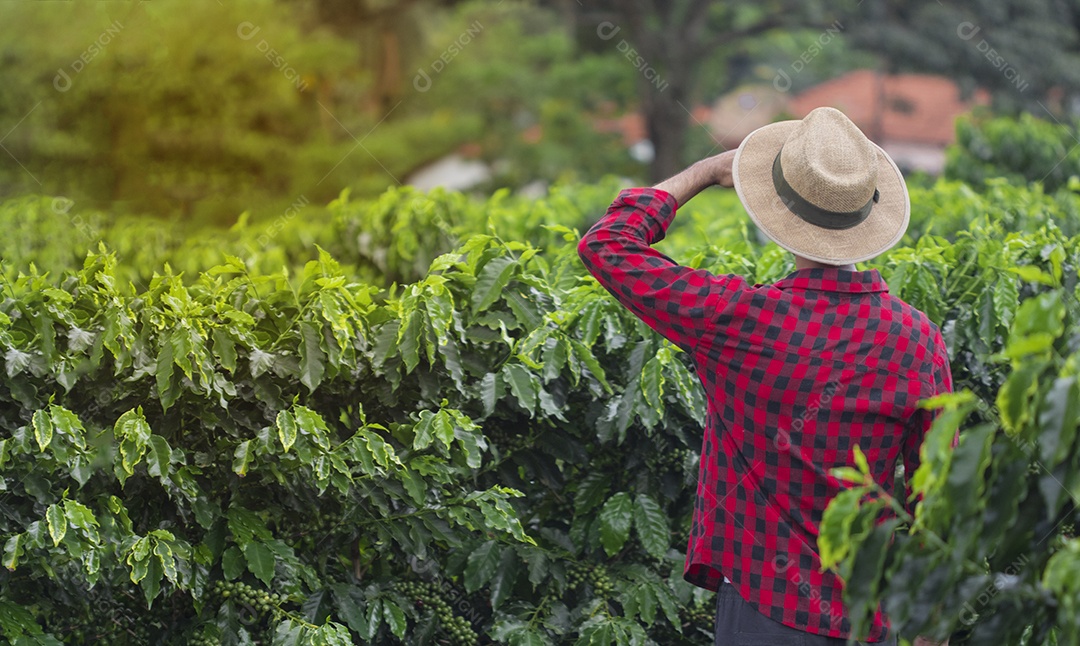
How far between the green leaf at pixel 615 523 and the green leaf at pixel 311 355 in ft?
2.86

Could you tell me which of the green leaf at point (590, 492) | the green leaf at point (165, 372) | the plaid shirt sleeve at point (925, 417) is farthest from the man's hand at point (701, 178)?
the green leaf at point (165, 372)

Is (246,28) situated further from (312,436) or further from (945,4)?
(312,436)

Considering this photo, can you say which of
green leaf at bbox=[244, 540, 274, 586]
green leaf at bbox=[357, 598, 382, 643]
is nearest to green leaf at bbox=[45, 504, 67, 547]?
green leaf at bbox=[244, 540, 274, 586]

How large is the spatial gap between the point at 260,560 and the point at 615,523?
950 mm

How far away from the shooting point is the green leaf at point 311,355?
2.78m

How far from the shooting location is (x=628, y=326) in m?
3.22

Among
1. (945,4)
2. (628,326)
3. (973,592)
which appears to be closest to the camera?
(973,592)

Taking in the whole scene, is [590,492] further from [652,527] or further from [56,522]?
[56,522]

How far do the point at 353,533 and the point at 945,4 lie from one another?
21.1 meters

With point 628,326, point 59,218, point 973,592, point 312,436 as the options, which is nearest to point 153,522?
point 312,436

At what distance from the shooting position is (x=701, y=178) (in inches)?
98.1

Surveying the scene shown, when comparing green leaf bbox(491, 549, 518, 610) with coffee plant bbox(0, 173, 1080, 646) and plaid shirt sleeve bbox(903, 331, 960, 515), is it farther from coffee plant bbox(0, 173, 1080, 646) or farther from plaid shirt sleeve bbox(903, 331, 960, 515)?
plaid shirt sleeve bbox(903, 331, 960, 515)

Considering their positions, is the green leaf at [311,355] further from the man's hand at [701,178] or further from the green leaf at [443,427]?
the man's hand at [701,178]

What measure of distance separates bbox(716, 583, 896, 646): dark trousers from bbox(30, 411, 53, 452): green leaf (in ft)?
5.16
